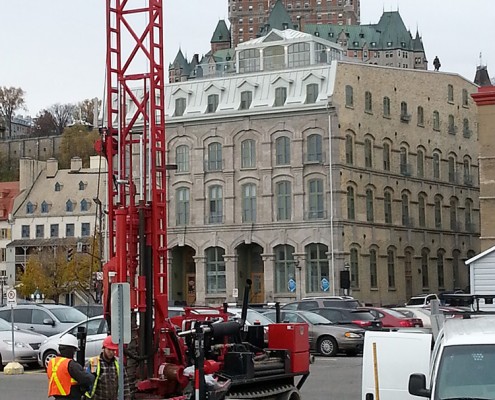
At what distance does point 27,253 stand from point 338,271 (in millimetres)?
41147

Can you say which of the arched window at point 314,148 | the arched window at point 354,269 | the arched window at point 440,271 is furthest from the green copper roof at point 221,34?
A: the arched window at point 354,269

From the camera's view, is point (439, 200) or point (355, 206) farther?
point (439, 200)

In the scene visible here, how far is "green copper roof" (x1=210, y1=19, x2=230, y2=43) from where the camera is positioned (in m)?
196

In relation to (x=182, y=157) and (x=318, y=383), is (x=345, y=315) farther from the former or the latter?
(x=182, y=157)

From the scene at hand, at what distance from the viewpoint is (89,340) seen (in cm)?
2677

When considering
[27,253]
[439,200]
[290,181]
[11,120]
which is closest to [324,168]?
[290,181]

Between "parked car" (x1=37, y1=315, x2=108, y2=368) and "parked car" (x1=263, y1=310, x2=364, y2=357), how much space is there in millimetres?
7736

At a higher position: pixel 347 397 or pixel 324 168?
pixel 324 168

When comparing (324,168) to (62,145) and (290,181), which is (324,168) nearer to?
(290,181)

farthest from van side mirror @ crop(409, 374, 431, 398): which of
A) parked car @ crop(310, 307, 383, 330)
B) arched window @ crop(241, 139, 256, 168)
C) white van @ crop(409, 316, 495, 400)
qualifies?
arched window @ crop(241, 139, 256, 168)

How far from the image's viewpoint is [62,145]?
468ft

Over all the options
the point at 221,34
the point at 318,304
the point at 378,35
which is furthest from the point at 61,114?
the point at 318,304

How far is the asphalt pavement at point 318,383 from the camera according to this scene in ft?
74.1

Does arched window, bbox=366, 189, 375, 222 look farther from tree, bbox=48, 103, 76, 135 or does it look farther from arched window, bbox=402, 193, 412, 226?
tree, bbox=48, 103, 76, 135
